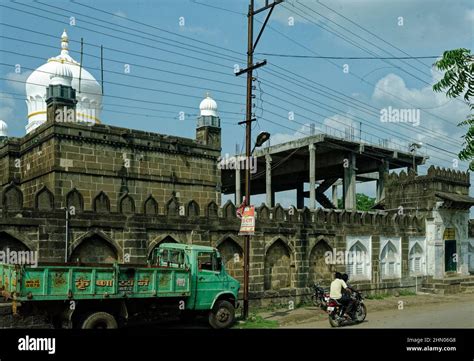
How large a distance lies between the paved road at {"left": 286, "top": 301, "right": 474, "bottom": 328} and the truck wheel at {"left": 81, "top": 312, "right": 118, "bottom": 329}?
242 inches

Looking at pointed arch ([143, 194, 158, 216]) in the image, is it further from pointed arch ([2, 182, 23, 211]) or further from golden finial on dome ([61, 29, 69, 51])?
golden finial on dome ([61, 29, 69, 51])

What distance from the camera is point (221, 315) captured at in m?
14.5

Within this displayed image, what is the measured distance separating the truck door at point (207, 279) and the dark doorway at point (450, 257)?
59.0ft

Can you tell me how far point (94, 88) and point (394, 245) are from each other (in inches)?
743

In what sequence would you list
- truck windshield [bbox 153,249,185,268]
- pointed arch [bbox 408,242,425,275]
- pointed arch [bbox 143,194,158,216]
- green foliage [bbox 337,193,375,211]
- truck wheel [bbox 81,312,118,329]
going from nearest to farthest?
truck wheel [bbox 81,312,118,329] < truck windshield [bbox 153,249,185,268] < pointed arch [bbox 143,194,158,216] < pointed arch [bbox 408,242,425,275] < green foliage [bbox 337,193,375,211]

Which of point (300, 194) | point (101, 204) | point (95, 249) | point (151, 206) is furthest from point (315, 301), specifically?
point (300, 194)

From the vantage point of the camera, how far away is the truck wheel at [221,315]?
14.3 m

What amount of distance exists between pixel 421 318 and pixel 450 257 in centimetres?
1248

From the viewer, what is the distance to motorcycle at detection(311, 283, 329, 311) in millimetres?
18858

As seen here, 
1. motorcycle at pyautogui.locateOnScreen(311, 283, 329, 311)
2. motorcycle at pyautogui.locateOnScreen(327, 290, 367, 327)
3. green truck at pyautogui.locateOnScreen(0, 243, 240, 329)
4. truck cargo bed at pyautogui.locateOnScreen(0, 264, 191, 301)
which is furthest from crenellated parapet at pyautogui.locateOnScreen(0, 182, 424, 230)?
motorcycle at pyautogui.locateOnScreen(327, 290, 367, 327)

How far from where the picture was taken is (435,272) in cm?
2703

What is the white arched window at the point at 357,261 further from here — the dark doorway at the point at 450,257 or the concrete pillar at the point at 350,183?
the concrete pillar at the point at 350,183

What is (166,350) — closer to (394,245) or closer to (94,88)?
(394,245)

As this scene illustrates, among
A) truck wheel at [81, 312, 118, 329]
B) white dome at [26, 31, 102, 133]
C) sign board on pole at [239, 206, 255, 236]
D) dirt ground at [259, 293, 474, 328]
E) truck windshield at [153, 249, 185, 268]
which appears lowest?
dirt ground at [259, 293, 474, 328]
